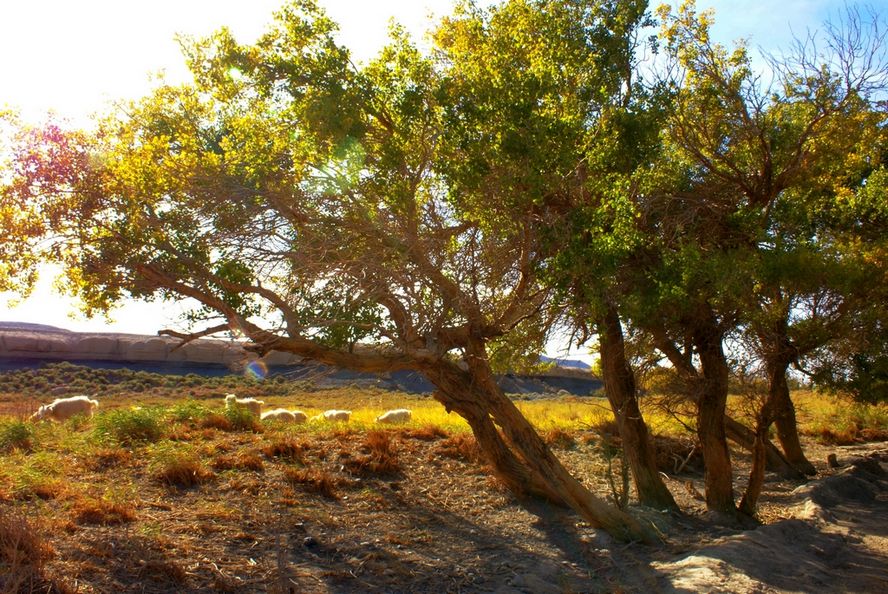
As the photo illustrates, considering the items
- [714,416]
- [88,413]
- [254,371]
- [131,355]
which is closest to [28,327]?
[131,355]

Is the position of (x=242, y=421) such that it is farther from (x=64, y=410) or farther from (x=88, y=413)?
(x=64, y=410)

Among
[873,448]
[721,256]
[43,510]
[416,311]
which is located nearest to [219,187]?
[416,311]

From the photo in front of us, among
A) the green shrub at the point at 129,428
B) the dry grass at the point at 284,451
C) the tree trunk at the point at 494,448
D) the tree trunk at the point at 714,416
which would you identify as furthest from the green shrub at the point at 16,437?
the tree trunk at the point at 714,416

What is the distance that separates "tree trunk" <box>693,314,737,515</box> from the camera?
39.8 ft

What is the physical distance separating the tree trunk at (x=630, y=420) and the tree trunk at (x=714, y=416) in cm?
79

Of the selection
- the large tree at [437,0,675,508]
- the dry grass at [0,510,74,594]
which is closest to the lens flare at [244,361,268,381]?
the large tree at [437,0,675,508]

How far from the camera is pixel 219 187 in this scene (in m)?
9.07

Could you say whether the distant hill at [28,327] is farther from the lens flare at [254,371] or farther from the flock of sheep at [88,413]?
the flock of sheep at [88,413]

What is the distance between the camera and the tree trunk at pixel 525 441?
33.6 feet

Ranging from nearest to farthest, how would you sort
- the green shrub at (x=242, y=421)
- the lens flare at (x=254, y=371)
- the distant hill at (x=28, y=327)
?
the green shrub at (x=242, y=421)
the lens flare at (x=254, y=371)
the distant hill at (x=28, y=327)

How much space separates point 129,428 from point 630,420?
25.1ft

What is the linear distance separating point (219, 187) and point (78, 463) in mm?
4314

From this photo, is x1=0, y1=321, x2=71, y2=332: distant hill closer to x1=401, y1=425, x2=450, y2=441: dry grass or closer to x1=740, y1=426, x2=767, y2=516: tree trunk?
x1=401, y1=425, x2=450, y2=441: dry grass

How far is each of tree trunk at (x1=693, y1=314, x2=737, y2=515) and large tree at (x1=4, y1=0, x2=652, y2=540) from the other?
342cm
